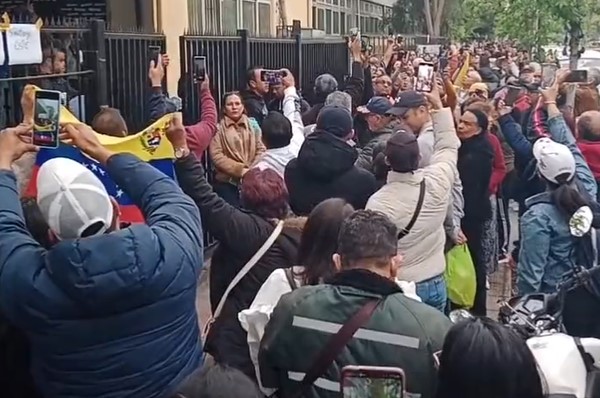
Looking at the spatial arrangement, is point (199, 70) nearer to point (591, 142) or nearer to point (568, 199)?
point (591, 142)

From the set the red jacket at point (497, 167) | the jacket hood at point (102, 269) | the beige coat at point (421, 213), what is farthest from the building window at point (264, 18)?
the jacket hood at point (102, 269)

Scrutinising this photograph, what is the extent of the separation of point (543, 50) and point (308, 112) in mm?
18101

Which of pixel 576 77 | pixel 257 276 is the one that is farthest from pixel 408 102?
pixel 576 77

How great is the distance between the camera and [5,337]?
10.00ft

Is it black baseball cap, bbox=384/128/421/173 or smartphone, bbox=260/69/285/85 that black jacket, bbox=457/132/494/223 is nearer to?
black baseball cap, bbox=384/128/421/173

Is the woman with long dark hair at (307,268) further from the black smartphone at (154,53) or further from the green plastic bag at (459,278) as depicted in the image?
the black smartphone at (154,53)

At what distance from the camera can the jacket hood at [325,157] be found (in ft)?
16.4

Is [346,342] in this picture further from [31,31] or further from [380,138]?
[380,138]

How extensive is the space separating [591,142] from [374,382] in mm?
4948

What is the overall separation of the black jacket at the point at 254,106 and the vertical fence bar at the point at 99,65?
2.07 meters

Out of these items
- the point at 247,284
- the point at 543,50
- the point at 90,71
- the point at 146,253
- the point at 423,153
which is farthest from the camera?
the point at 543,50

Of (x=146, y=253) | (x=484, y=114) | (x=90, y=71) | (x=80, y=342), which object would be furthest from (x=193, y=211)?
(x=484, y=114)

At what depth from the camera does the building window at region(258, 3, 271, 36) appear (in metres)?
16.0

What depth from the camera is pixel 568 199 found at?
4.90m
